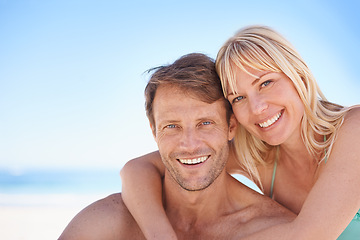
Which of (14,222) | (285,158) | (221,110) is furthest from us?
(14,222)

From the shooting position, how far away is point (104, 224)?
2.98 metres

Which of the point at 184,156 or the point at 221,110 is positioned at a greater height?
the point at 221,110

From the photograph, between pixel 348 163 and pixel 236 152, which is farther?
pixel 236 152

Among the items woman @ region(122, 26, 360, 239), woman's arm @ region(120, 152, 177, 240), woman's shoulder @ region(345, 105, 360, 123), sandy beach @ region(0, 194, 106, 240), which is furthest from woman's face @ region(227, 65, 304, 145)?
sandy beach @ region(0, 194, 106, 240)

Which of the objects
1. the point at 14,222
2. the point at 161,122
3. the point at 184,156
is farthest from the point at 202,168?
the point at 14,222

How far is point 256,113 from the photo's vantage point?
279 centimetres

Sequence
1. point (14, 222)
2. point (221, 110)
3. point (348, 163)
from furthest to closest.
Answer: point (14, 222) < point (221, 110) < point (348, 163)

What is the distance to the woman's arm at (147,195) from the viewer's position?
2697 mm

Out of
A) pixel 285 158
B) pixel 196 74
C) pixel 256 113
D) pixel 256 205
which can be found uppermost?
pixel 196 74

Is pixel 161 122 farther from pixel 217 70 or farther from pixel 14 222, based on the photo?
pixel 14 222

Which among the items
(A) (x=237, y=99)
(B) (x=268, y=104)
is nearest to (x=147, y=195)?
(A) (x=237, y=99)

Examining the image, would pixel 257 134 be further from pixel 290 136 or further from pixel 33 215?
pixel 33 215

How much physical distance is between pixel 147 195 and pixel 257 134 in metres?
0.90

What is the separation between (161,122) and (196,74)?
417 millimetres
